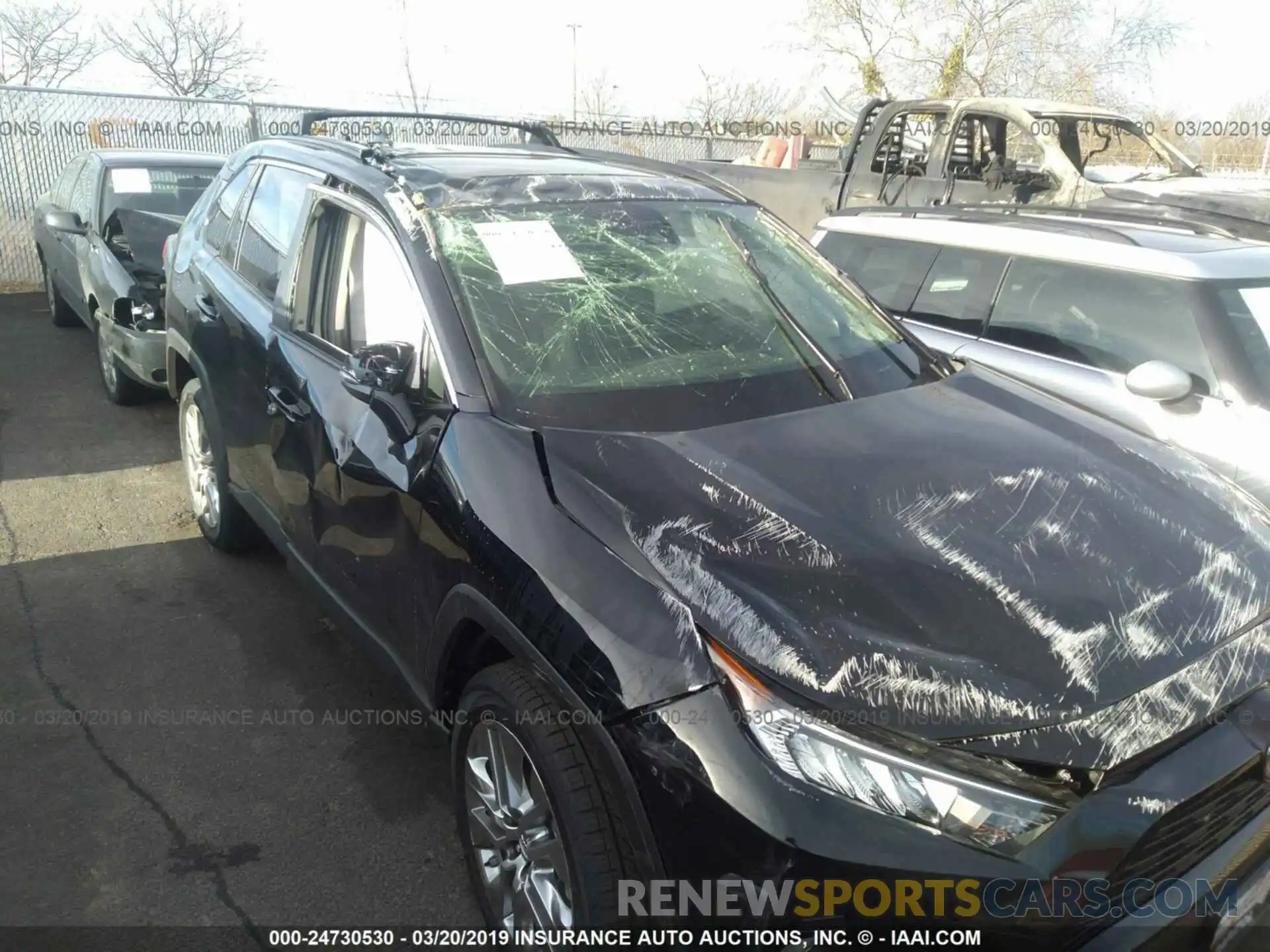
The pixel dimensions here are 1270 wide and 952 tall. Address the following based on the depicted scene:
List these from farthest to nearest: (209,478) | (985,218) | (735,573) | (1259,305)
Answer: (985,218) → (209,478) → (1259,305) → (735,573)

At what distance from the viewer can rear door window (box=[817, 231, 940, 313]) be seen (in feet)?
16.6

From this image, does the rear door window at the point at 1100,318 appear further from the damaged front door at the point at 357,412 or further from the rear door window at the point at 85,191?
the rear door window at the point at 85,191

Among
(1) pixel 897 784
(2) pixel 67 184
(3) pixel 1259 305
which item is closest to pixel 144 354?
(2) pixel 67 184

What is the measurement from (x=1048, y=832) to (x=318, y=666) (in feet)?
9.16

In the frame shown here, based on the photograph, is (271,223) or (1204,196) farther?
(1204,196)

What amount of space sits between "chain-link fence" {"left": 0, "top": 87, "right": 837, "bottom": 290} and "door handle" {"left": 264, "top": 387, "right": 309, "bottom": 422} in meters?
7.75

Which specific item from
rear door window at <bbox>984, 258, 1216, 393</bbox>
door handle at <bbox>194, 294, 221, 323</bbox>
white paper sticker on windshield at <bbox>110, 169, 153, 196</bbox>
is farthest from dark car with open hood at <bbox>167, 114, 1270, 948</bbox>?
white paper sticker on windshield at <bbox>110, 169, 153, 196</bbox>

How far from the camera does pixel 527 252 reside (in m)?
2.85

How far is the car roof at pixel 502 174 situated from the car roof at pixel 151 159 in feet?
14.4

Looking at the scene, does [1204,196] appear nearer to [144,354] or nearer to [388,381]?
[388,381]

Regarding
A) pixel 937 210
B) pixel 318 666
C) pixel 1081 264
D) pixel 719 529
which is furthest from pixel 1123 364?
pixel 318 666

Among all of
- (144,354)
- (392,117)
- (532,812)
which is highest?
(392,117)

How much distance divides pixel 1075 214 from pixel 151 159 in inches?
264

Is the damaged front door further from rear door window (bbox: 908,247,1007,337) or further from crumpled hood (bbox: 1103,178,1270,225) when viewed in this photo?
crumpled hood (bbox: 1103,178,1270,225)
